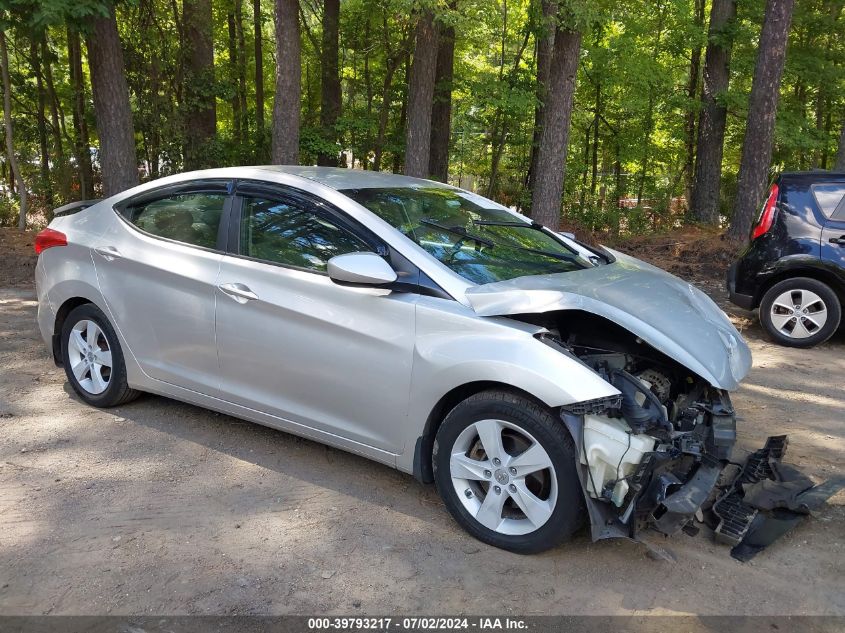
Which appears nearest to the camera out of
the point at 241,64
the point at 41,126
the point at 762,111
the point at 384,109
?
the point at 762,111

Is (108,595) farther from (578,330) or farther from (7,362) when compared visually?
(7,362)

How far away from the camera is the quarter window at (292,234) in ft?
12.8

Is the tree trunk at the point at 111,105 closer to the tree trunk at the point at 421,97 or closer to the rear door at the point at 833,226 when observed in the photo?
the tree trunk at the point at 421,97

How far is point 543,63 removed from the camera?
1597 cm

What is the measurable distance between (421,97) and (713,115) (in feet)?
26.5

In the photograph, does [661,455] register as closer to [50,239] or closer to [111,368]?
[111,368]

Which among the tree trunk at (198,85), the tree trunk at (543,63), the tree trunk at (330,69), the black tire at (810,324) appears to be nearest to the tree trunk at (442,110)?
the tree trunk at (543,63)

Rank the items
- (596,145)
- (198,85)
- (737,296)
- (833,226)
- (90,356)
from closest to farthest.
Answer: (90,356)
(833,226)
(737,296)
(198,85)
(596,145)

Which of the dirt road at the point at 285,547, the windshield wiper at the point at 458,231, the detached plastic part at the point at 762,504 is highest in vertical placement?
the windshield wiper at the point at 458,231

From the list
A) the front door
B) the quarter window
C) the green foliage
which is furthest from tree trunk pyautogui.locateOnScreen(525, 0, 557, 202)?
the front door

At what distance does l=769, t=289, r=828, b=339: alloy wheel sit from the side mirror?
17.4 ft

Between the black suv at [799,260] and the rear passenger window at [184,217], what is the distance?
5.53 metres


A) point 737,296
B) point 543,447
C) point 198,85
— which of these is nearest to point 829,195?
point 737,296

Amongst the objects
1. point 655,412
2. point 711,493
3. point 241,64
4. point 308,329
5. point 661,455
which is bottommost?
point 711,493
